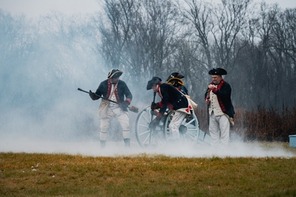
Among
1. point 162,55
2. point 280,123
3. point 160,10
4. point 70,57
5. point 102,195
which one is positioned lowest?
point 102,195

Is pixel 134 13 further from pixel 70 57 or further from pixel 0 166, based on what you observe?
pixel 0 166

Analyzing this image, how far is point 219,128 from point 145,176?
4.33 m

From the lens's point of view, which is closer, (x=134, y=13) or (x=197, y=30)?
(x=134, y=13)

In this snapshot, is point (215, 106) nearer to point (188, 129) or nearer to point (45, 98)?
point (188, 129)

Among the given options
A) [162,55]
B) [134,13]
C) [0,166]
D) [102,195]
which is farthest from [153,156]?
[162,55]

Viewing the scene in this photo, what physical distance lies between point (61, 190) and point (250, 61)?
34912 mm

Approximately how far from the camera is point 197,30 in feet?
130

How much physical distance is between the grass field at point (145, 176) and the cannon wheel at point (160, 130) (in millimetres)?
2838

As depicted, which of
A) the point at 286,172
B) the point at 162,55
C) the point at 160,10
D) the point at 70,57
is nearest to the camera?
the point at 286,172

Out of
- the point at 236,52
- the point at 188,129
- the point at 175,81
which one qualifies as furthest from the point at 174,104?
the point at 236,52

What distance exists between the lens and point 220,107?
1196 centimetres

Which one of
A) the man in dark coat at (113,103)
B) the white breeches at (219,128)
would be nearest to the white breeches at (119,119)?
the man in dark coat at (113,103)

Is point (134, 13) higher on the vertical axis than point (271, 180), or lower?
higher

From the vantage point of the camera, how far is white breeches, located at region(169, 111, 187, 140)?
12.3 metres
